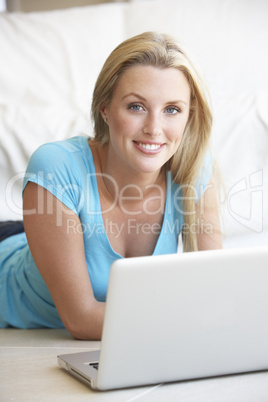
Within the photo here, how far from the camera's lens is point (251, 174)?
223 centimetres

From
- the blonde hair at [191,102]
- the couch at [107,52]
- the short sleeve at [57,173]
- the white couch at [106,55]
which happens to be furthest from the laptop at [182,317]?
the white couch at [106,55]

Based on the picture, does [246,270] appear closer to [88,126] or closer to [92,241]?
[92,241]

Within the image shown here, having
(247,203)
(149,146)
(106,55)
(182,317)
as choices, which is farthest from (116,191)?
(106,55)

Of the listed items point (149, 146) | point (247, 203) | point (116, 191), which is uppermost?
point (149, 146)

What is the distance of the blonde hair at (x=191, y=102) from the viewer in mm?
1409

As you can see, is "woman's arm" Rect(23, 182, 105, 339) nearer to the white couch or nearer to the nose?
the nose

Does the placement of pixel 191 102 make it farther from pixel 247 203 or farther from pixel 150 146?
pixel 247 203

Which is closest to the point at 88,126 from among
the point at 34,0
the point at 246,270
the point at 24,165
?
the point at 24,165

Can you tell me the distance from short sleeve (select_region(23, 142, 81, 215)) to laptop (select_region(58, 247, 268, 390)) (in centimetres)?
52

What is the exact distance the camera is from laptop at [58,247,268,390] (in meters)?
0.86

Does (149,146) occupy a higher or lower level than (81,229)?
higher

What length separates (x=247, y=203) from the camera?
2205 mm

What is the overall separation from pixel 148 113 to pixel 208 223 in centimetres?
39

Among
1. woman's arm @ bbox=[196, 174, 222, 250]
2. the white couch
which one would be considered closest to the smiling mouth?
woman's arm @ bbox=[196, 174, 222, 250]
